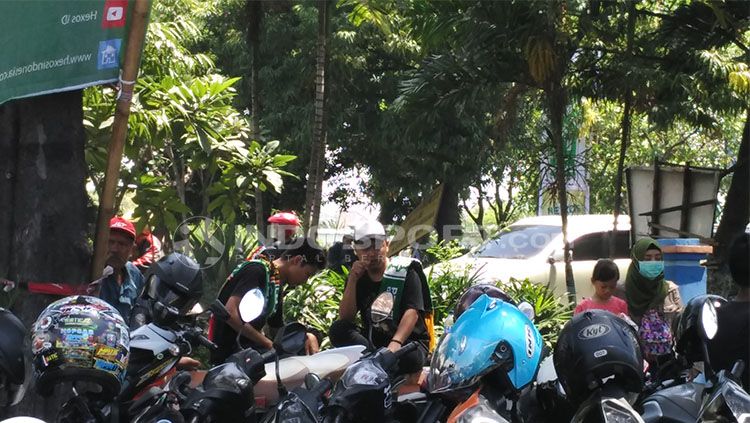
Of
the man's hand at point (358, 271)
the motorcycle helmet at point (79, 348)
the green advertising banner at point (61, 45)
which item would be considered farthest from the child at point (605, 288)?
the motorcycle helmet at point (79, 348)

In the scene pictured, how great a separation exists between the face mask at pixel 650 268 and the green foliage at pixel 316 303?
2.83 metres

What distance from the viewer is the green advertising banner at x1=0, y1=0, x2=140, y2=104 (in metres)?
5.74

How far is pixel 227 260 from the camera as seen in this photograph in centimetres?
1036

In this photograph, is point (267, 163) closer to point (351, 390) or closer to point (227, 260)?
point (227, 260)

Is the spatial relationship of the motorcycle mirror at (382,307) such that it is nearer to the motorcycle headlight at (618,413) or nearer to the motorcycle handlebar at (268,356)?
the motorcycle handlebar at (268,356)

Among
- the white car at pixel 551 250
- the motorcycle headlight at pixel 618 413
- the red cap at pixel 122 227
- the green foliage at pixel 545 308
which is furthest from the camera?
the white car at pixel 551 250

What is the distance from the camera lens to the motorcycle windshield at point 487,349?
13.4ft

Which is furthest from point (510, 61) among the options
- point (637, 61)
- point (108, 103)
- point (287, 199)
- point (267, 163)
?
point (287, 199)

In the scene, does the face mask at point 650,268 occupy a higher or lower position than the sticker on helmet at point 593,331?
lower

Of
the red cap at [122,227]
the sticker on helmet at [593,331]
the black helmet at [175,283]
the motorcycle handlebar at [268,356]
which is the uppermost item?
the red cap at [122,227]

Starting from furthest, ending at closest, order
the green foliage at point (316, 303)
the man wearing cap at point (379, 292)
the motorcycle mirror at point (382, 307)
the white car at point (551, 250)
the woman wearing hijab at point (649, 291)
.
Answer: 1. the white car at point (551, 250)
2. the green foliage at point (316, 303)
3. the woman wearing hijab at point (649, 291)
4. the man wearing cap at point (379, 292)
5. the motorcycle mirror at point (382, 307)

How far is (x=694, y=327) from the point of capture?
4.34m

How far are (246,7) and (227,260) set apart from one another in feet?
15.7

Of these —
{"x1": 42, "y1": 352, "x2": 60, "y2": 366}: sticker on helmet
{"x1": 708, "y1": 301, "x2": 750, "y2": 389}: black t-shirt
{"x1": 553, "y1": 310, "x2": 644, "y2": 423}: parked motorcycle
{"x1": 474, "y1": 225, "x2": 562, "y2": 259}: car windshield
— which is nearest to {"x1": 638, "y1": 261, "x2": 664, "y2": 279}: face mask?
{"x1": 708, "y1": 301, "x2": 750, "y2": 389}: black t-shirt
